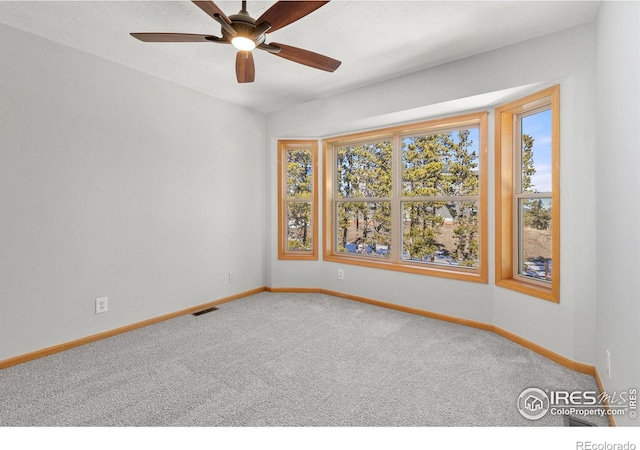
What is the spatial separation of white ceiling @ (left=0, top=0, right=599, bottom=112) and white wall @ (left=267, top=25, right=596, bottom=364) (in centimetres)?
15

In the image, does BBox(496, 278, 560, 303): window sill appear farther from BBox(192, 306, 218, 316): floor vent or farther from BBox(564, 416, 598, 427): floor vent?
BBox(192, 306, 218, 316): floor vent

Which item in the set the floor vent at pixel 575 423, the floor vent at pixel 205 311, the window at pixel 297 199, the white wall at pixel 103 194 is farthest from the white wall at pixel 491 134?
the floor vent at pixel 205 311

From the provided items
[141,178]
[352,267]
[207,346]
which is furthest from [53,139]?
[352,267]

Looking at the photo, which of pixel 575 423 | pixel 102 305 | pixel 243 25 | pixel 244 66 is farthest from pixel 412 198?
pixel 102 305

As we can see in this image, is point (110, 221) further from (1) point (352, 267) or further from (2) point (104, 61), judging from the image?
(1) point (352, 267)

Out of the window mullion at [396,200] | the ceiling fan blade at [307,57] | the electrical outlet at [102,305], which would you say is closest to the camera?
the ceiling fan blade at [307,57]

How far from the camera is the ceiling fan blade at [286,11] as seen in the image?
5.17 feet

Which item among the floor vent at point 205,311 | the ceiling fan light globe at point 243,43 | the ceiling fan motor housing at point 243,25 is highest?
the ceiling fan motor housing at point 243,25

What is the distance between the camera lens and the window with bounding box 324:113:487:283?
10.8 feet

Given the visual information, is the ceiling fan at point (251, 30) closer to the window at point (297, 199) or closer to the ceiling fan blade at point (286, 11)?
the ceiling fan blade at point (286, 11)

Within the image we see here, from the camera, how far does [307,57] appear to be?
217 centimetres

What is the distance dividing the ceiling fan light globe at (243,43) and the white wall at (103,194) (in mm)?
1693

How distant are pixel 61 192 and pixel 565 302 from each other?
4172 mm

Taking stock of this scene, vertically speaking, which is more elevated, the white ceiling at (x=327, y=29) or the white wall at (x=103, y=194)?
the white ceiling at (x=327, y=29)
